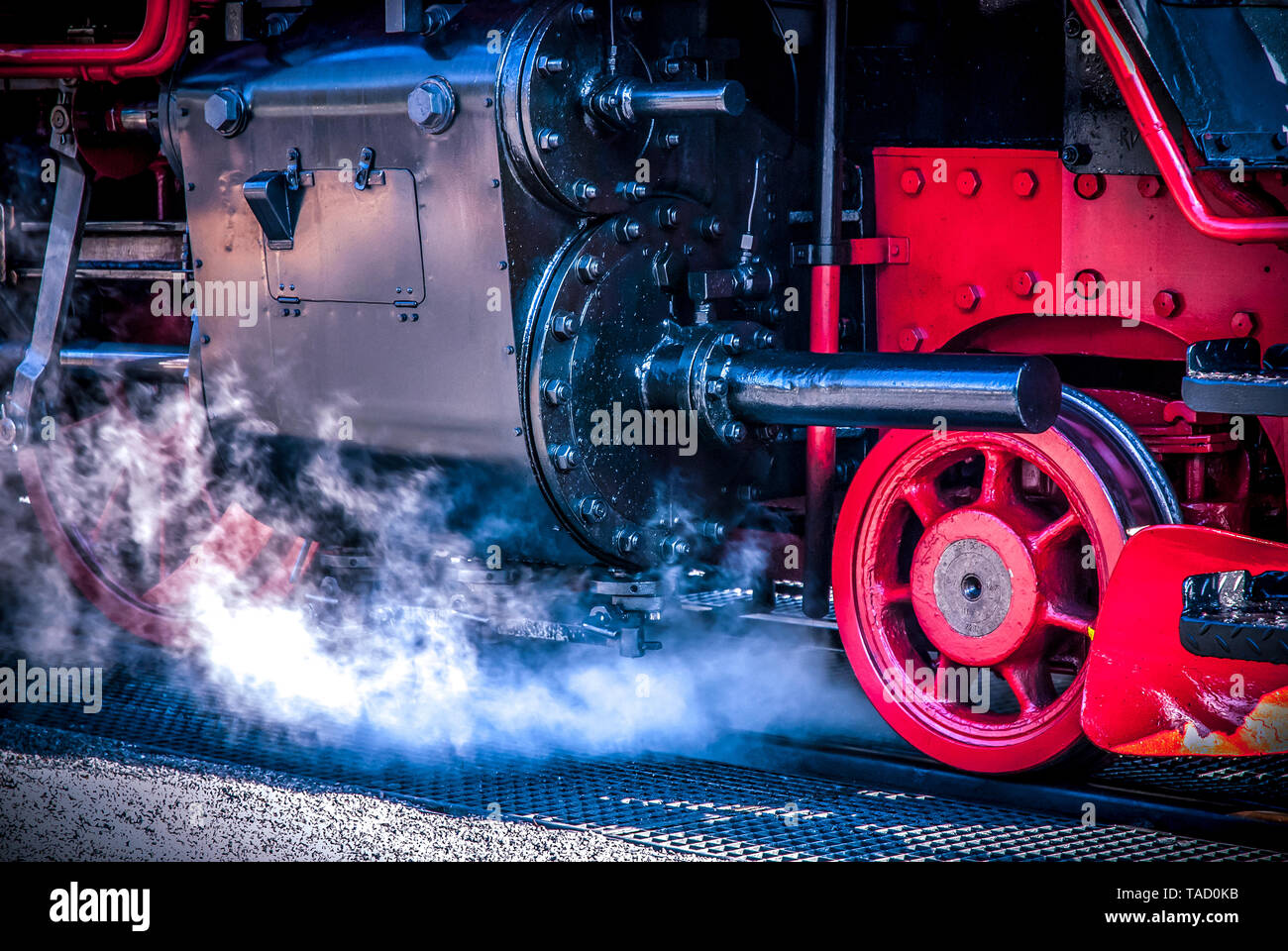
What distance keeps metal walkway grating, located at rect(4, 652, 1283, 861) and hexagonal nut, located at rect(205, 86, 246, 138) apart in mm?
1409

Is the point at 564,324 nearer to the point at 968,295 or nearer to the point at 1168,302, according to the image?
the point at 968,295

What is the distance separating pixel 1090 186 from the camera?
3.05 meters

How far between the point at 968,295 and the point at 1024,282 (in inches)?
5.3

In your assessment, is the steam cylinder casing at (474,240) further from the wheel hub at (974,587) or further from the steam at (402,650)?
the wheel hub at (974,587)

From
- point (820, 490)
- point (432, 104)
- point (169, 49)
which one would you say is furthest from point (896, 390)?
point (169, 49)

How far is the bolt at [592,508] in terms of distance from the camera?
319cm

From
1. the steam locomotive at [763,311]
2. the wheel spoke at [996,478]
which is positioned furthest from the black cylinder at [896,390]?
the wheel spoke at [996,478]

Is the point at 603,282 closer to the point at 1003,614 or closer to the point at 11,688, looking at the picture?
the point at 1003,614

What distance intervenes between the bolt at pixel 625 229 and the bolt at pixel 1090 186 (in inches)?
35.0

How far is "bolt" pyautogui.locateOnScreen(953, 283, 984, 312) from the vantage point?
10.7 feet

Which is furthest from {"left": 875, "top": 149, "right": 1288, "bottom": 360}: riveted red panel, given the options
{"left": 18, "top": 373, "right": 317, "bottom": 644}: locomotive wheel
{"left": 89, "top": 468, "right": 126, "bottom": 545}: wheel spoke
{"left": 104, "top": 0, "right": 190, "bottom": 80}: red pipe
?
{"left": 89, "top": 468, "right": 126, "bottom": 545}: wheel spoke

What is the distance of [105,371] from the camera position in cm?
397

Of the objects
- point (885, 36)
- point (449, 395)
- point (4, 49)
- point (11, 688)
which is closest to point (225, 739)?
point (11, 688)

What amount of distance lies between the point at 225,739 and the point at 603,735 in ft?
2.98
